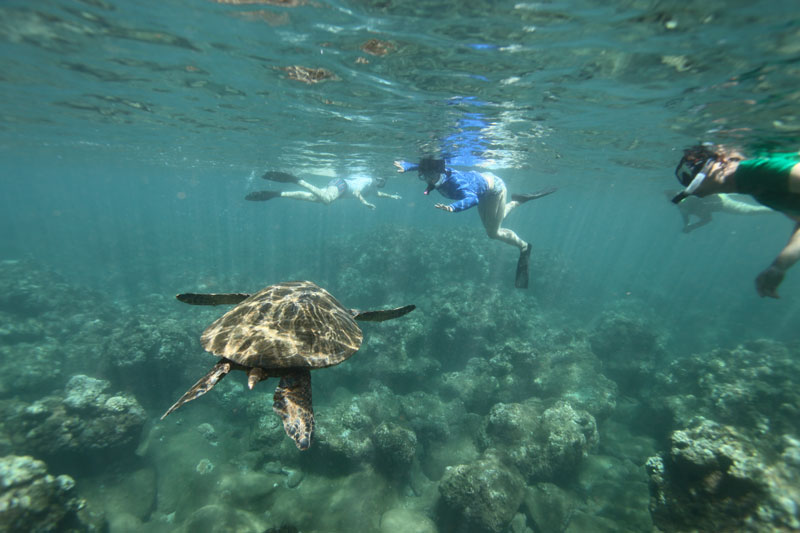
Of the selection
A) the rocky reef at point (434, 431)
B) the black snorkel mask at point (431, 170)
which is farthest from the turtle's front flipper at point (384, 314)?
the black snorkel mask at point (431, 170)

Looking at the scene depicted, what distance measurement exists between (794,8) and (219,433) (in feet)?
59.1

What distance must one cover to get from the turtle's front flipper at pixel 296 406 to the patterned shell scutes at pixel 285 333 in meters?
0.36

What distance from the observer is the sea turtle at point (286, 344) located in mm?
3504

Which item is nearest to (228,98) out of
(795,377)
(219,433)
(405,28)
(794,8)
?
(405,28)

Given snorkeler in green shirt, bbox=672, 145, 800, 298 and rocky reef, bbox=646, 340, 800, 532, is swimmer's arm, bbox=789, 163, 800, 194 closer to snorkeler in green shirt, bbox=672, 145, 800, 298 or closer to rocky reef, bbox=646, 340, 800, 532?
snorkeler in green shirt, bbox=672, 145, 800, 298

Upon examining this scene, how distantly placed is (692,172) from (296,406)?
6956 millimetres

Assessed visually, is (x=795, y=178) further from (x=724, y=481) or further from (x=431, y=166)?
(x=431, y=166)

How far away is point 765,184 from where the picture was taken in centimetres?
416

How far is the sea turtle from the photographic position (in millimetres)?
3504

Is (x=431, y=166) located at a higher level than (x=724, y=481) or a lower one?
higher

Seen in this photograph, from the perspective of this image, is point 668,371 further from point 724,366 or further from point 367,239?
point 367,239

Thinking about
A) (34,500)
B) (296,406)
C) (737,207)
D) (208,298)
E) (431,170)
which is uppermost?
(737,207)

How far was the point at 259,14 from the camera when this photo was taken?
24.7 feet

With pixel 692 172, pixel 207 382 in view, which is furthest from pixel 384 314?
pixel 692 172
